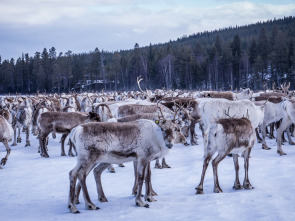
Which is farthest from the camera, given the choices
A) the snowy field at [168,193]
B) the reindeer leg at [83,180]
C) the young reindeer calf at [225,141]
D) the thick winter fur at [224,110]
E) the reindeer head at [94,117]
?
the reindeer head at [94,117]

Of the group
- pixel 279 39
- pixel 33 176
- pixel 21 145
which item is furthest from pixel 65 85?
pixel 33 176

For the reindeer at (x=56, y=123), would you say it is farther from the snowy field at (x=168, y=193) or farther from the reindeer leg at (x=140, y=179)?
the reindeer leg at (x=140, y=179)

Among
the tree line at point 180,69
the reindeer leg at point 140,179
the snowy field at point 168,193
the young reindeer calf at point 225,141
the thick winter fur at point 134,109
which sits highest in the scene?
the tree line at point 180,69

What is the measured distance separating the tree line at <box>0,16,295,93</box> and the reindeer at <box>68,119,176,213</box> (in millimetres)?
40720

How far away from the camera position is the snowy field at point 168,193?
4.63m

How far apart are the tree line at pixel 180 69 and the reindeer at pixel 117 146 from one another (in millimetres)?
40720

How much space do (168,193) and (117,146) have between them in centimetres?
151

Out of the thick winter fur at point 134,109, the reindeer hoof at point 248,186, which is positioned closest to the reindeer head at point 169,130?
the reindeer hoof at point 248,186

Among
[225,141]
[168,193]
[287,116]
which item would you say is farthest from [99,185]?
[287,116]

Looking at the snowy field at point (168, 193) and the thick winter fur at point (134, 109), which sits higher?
the thick winter fur at point (134, 109)

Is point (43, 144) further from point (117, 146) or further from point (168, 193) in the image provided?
point (117, 146)

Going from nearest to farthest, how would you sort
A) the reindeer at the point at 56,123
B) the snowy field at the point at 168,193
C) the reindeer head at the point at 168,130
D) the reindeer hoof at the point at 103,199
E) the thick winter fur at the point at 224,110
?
the snowy field at the point at 168,193 → the reindeer head at the point at 168,130 → the reindeer hoof at the point at 103,199 → the thick winter fur at the point at 224,110 → the reindeer at the point at 56,123

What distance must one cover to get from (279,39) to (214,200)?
46.2 meters

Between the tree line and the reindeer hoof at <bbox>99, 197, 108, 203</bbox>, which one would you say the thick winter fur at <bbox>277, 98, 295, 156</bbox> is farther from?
the tree line
